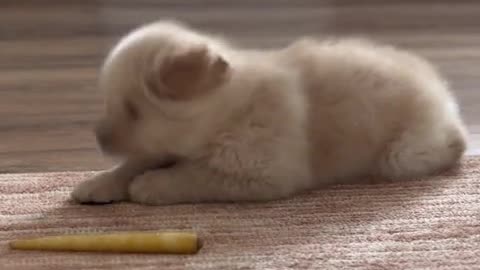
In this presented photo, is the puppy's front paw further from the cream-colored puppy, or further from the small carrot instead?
the small carrot

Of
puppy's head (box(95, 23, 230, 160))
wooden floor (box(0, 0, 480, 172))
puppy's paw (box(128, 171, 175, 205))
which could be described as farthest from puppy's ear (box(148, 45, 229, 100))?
wooden floor (box(0, 0, 480, 172))

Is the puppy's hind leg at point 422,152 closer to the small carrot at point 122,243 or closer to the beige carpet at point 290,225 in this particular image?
the beige carpet at point 290,225

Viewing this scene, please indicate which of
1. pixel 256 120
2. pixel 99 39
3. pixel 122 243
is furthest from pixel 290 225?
pixel 99 39

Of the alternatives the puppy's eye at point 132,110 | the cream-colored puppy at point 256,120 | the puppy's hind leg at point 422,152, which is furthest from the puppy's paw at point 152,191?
the puppy's hind leg at point 422,152

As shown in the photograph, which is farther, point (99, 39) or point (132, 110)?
point (99, 39)

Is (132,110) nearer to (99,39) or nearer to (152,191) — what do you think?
(152,191)

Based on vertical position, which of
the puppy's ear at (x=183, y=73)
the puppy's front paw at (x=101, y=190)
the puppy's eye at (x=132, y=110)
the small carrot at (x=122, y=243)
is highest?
the puppy's ear at (x=183, y=73)

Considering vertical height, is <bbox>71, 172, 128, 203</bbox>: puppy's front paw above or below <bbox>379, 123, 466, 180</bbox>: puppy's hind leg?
below

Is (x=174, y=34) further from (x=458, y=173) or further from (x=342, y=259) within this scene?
(x=458, y=173)
